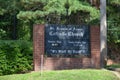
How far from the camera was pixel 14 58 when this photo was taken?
17344 millimetres

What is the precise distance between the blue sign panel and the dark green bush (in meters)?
2.00

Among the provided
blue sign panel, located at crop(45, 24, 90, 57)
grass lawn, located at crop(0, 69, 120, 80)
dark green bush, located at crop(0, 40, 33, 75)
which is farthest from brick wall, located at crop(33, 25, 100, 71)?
grass lawn, located at crop(0, 69, 120, 80)

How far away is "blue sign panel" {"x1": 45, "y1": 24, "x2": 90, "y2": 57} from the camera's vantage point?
1580cm

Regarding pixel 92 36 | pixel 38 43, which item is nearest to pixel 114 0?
pixel 92 36

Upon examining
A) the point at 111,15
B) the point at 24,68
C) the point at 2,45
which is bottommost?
the point at 24,68

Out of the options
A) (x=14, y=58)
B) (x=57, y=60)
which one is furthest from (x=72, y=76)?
(x=14, y=58)

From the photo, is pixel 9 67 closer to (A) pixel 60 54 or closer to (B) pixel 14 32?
(A) pixel 60 54

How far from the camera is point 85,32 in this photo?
52.3ft

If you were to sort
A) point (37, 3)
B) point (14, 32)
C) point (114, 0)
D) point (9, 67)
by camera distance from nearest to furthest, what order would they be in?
point (9, 67), point (114, 0), point (37, 3), point (14, 32)

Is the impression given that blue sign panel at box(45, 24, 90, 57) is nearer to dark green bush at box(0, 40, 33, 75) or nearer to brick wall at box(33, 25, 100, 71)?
brick wall at box(33, 25, 100, 71)

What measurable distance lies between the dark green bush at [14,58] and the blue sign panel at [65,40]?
200 cm

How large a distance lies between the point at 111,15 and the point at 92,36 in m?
4.74

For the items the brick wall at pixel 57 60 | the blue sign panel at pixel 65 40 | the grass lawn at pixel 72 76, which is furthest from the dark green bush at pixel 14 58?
the grass lawn at pixel 72 76

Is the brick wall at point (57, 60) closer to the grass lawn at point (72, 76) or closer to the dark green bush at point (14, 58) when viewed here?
the dark green bush at point (14, 58)
